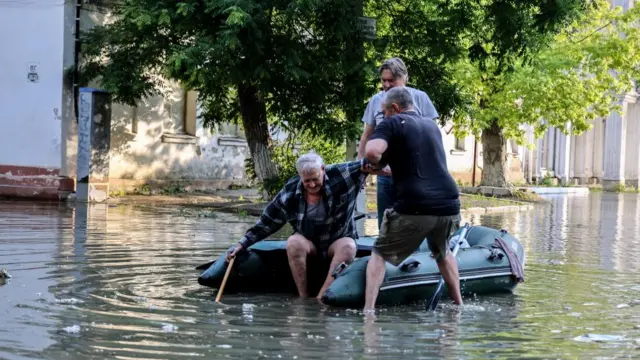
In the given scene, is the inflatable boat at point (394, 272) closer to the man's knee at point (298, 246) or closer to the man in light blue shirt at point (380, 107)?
the man's knee at point (298, 246)

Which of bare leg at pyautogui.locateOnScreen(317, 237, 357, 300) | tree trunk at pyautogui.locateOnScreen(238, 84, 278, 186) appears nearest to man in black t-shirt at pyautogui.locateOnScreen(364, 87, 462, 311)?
bare leg at pyautogui.locateOnScreen(317, 237, 357, 300)

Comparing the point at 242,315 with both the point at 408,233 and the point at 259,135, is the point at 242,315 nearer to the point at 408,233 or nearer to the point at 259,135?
the point at 408,233

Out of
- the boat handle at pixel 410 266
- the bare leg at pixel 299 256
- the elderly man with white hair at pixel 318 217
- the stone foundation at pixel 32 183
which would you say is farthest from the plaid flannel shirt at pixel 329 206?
the stone foundation at pixel 32 183

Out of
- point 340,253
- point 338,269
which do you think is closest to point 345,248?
point 340,253

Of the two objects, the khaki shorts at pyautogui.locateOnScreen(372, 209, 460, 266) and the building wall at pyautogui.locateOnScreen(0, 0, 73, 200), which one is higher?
the building wall at pyautogui.locateOnScreen(0, 0, 73, 200)

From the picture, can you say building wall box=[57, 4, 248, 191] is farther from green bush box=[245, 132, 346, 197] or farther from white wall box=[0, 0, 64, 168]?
green bush box=[245, 132, 346, 197]

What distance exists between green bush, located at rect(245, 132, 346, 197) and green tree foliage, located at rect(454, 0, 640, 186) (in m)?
5.65

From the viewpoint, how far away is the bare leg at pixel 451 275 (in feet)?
28.6

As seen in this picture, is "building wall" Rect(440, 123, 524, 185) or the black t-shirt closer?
the black t-shirt

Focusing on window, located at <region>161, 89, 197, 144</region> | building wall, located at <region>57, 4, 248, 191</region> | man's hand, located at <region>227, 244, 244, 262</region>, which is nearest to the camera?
man's hand, located at <region>227, 244, 244, 262</region>

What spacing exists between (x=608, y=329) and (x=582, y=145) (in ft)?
153

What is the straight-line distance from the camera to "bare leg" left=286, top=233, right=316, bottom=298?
9023 millimetres

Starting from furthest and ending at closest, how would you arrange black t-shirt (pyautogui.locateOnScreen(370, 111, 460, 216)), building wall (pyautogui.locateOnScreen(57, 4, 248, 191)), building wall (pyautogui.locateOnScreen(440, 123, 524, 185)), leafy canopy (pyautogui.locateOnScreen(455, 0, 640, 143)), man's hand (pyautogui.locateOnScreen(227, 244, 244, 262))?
1. building wall (pyautogui.locateOnScreen(440, 123, 524, 185))
2. leafy canopy (pyautogui.locateOnScreen(455, 0, 640, 143))
3. building wall (pyautogui.locateOnScreen(57, 4, 248, 191))
4. man's hand (pyautogui.locateOnScreen(227, 244, 244, 262))
5. black t-shirt (pyautogui.locateOnScreen(370, 111, 460, 216))

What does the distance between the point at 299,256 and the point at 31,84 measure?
14457mm
